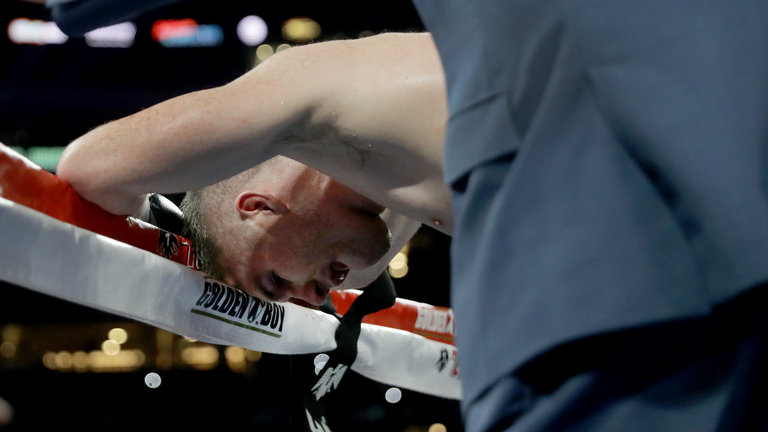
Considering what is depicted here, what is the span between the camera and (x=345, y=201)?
55.1 inches

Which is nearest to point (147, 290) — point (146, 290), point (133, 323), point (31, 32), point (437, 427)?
point (146, 290)

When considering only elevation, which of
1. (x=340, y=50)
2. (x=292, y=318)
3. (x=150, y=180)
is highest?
(x=340, y=50)

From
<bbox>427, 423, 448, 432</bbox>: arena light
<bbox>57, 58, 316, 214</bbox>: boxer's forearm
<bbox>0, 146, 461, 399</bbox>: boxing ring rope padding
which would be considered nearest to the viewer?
<bbox>57, 58, 316, 214</bbox>: boxer's forearm

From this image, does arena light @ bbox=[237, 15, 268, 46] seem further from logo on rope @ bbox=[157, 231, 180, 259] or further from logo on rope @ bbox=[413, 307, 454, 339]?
logo on rope @ bbox=[157, 231, 180, 259]

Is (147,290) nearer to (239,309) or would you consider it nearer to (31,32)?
(239,309)

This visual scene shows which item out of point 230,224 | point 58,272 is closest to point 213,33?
point 230,224

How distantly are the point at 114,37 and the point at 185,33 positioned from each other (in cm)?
49

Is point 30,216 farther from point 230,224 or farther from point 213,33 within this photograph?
point 213,33

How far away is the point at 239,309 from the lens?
1413mm

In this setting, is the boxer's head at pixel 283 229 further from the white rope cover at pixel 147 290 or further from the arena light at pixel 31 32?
the arena light at pixel 31 32

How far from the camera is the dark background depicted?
16.2 ft

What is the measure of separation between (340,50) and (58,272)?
1.74 ft

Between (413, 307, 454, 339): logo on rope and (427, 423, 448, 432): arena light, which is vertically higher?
(413, 307, 454, 339): logo on rope

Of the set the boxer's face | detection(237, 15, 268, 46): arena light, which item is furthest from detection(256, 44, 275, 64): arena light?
the boxer's face
